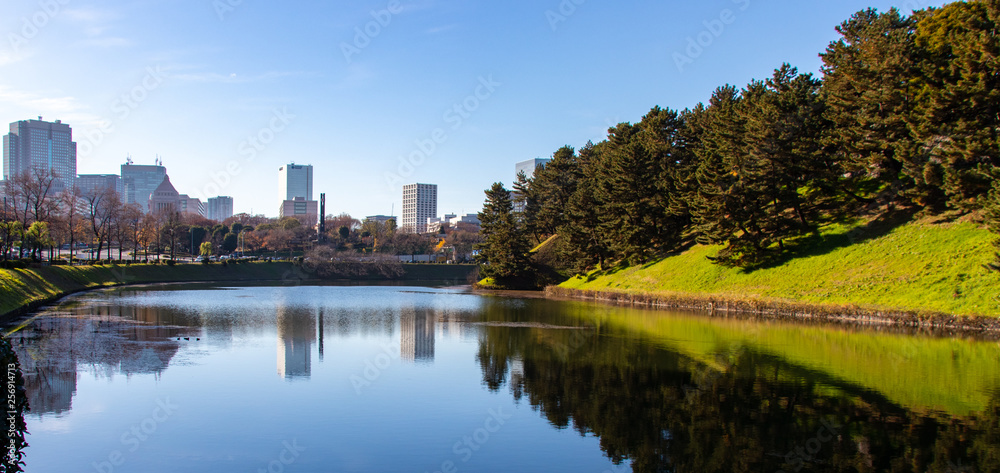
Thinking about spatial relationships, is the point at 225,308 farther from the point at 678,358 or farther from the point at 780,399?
the point at 780,399

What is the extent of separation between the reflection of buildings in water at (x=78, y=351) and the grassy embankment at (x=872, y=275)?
34190mm

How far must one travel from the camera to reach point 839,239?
44.8 m

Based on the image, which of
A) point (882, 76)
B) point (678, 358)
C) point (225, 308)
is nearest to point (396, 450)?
point (678, 358)

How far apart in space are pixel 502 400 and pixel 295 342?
13559 millimetres

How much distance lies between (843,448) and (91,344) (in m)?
25.5

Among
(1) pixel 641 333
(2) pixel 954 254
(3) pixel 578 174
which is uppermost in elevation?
(3) pixel 578 174

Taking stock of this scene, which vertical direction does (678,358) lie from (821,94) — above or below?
below

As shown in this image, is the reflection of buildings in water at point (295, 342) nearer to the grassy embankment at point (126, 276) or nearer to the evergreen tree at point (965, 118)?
the grassy embankment at point (126, 276)

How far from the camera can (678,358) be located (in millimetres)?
23500

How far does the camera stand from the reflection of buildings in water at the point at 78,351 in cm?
1705

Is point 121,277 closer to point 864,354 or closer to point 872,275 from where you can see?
point 872,275

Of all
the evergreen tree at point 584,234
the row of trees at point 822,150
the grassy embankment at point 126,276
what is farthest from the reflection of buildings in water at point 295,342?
the evergreen tree at point 584,234

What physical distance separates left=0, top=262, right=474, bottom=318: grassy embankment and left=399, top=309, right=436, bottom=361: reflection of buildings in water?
66.3 feet

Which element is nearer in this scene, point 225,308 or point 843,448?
point 843,448
